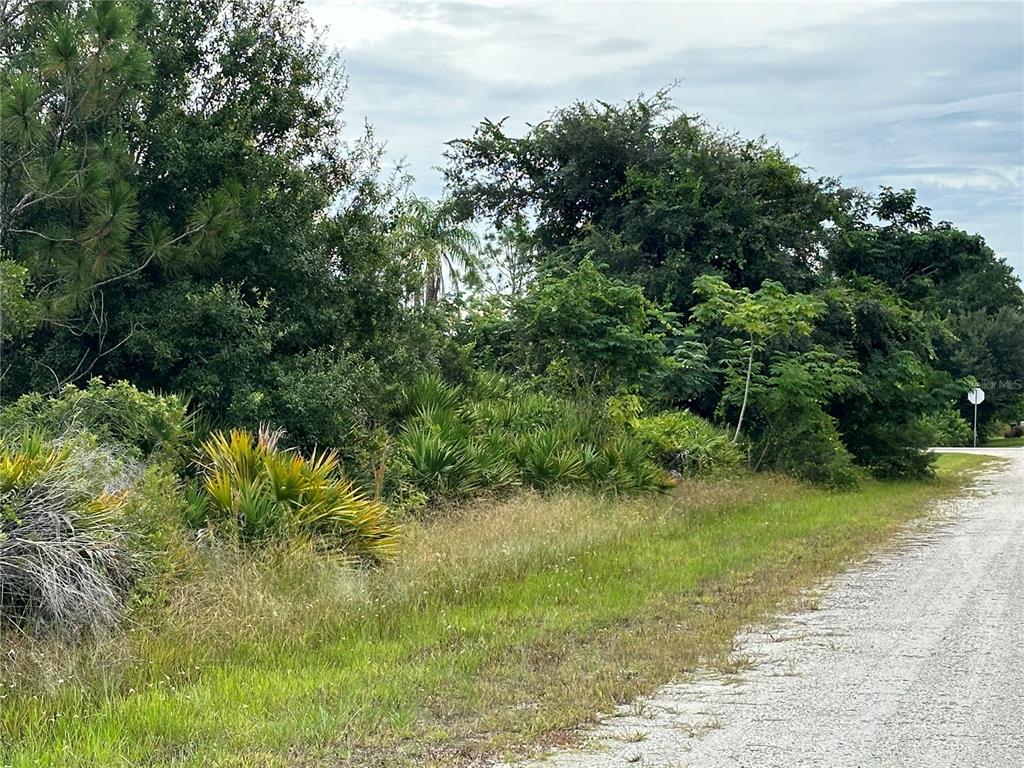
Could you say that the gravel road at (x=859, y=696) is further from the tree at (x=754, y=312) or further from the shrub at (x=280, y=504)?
the tree at (x=754, y=312)

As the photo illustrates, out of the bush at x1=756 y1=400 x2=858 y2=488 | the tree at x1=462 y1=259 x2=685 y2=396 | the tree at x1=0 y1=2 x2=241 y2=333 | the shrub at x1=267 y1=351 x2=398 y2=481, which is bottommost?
the bush at x1=756 y1=400 x2=858 y2=488

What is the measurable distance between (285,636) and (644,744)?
345 centimetres

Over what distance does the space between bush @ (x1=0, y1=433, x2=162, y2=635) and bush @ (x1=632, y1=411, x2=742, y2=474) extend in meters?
11.6

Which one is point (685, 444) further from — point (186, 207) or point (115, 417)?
point (115, 417)

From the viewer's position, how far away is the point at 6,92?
11.6 metres

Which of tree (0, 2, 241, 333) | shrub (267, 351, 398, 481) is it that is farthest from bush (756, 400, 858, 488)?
tree (0, 2, 241, 333)

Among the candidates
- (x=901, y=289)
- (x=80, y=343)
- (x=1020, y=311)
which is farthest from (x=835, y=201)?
(x=1020, y=311)

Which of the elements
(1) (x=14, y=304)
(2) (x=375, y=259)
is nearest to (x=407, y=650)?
(1) (x=14, y=304)

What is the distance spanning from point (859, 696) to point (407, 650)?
10.6ft

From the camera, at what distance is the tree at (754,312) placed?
2128cm

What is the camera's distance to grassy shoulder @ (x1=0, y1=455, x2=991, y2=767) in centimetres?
557

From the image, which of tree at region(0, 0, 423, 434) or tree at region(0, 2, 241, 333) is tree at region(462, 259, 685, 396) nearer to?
tree at region(0, 0, 423, 434)

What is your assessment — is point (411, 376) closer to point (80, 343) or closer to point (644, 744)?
point (80, 343)

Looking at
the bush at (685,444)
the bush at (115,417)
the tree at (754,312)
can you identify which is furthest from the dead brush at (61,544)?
the tree at (754,312)
